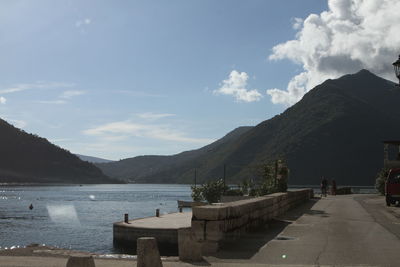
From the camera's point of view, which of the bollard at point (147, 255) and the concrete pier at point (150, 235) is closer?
the bollard at point (147, 255)

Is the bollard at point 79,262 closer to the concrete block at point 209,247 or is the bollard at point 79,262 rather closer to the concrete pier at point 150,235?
the concrete block at point 209,247

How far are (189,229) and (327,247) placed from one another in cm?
377

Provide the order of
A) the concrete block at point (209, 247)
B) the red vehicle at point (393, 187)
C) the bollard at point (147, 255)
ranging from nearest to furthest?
the bollard at point (147, 255) → the concrete block at point (209, 247) → the red vehicle at point (393, 187)

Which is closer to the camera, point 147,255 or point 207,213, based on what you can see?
point 147,255

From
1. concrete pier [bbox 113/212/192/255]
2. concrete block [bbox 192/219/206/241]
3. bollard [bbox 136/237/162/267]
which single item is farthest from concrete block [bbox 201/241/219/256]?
concrete pier [bbox 113/212/192/255]

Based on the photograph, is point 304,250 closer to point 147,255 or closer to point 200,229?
point 200,229

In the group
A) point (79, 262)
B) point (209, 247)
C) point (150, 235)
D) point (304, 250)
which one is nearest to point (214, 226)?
point (209, 247)

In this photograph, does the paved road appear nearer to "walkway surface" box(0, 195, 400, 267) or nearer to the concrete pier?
"walkway surface" box(0, 195, 400, 267)

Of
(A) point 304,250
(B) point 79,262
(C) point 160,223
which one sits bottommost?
(C) point 160,223

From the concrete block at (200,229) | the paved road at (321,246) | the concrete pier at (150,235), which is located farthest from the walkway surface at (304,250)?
the concrete pier at (150,235)

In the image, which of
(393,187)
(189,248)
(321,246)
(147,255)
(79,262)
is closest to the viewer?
(79,262)

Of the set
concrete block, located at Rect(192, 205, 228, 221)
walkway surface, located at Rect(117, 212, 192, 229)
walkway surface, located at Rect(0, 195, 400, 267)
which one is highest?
concrete block, located at Rect(192, 205, 228, 221)

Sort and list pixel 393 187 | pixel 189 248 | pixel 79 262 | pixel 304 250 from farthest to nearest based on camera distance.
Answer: pixel 393 187 < pixel 304 250 < pixel 189 248 < pixel 79 262

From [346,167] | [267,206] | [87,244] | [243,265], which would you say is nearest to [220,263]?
[243,265]
